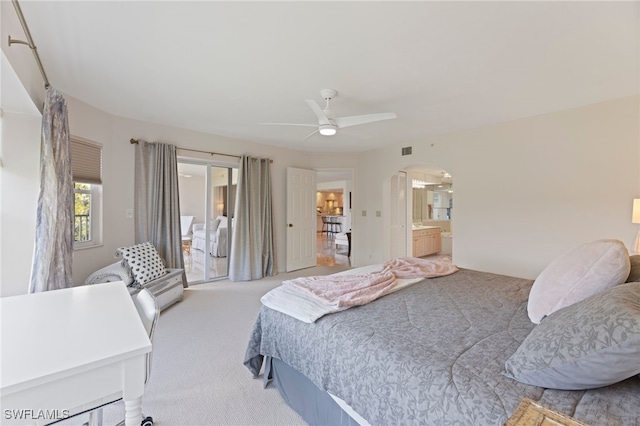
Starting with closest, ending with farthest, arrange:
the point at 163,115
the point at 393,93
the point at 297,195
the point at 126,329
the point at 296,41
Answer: the point at 126,329, the point at 296,41, the point at 393,93, the point at 163,115, the point at 297,195

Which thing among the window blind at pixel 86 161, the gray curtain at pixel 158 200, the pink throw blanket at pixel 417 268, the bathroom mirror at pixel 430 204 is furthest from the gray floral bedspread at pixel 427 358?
the bathroom mirror at pixel 430 204

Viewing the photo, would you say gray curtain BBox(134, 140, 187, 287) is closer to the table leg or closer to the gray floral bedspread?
the gray floral bedspread

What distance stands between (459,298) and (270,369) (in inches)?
57.5

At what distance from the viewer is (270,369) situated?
6.59 feet

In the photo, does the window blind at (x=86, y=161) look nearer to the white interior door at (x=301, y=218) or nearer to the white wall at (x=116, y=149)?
the white wall at (x=116, y=149)

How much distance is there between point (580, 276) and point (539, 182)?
2896 mm

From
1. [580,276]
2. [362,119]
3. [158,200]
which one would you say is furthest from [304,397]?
[158,200]

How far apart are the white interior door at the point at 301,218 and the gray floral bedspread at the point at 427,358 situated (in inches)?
142

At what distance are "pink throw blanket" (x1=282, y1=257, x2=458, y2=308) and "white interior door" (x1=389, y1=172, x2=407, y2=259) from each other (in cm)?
318

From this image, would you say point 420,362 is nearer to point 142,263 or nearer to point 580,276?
point 580,276

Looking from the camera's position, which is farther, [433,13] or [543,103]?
[543,103]

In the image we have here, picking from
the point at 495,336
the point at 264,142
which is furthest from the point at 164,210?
the point at 495,336

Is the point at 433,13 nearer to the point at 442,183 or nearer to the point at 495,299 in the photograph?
Answer: the point at 495,299

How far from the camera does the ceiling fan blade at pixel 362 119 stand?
8.63 ft
